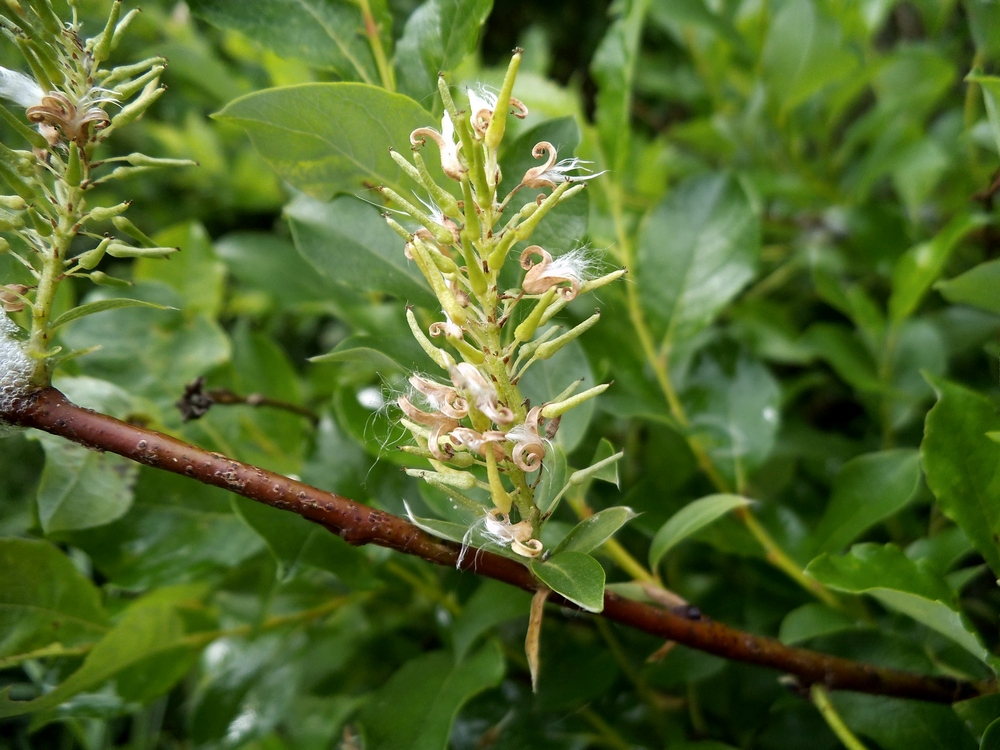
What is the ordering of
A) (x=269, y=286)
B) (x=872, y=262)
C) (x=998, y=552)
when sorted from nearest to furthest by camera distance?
(x=998, y=552), (x=269, y=286), (x=872, y=262)

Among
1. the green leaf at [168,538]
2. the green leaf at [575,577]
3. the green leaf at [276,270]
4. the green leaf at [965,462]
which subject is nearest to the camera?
the green leaf at [575,577]

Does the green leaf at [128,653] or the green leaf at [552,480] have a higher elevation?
the green leaf at [552,480]

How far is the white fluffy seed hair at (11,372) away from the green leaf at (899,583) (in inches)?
18.6

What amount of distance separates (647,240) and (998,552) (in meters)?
0.39

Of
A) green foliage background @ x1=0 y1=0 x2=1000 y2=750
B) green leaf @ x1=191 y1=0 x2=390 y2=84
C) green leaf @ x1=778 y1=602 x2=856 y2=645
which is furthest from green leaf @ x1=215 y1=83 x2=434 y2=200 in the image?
green leaf @ x1=778 y1=602 x2=856 y2=645

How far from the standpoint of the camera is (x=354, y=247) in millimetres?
529

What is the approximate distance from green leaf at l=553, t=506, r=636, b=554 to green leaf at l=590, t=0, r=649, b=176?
1.23 feet

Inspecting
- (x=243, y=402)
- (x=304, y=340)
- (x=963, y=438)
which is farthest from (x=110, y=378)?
(x=304, y=340)

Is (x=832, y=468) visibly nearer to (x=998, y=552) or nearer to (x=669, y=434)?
(x=669, y=434)

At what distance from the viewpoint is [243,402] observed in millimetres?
635

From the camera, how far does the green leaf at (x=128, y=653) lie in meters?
0.52

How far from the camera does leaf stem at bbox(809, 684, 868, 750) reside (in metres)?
0.47

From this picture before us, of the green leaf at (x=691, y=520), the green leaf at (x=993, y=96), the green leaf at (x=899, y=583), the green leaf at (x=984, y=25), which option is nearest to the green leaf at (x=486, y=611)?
the green leaf at (x=691, y=520)

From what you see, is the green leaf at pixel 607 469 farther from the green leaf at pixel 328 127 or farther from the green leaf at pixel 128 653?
the green leaf at pixel 128 653
